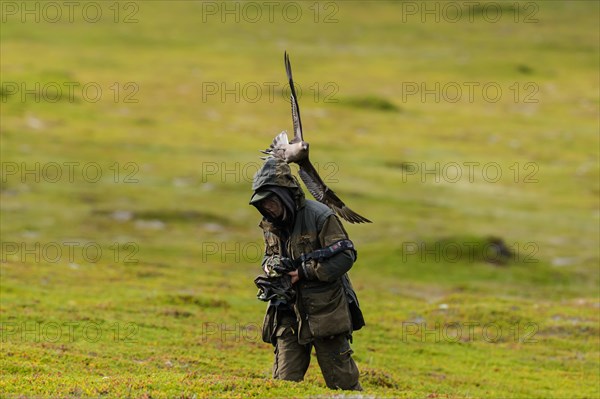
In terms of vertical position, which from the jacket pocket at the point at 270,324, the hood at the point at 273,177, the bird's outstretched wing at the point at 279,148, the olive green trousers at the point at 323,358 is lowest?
the olive green trousers at the point at 323,358

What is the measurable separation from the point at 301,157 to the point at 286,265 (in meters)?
1.74

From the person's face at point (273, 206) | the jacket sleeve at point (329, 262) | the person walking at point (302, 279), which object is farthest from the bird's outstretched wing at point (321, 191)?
the person's face at point (273, 206)

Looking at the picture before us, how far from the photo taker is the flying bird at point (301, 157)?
1566 cm

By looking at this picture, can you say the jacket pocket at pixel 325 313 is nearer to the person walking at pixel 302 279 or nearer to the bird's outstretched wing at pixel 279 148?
the person walking at pixel 302 279

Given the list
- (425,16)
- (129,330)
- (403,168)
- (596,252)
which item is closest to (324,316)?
(129,330)

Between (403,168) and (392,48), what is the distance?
278 feet

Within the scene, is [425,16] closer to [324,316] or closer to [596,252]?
[596,252]

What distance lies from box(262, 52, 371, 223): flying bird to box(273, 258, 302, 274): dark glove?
1186mm

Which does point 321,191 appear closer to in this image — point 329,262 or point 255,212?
point 329,262

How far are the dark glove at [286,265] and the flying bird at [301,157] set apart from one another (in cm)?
119

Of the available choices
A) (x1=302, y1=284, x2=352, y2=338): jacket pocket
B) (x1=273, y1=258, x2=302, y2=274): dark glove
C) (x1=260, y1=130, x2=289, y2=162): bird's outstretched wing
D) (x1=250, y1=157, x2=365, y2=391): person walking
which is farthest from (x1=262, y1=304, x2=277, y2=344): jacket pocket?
(x1=260, y1=130, x2=289, y2=162): bird's outstretched wing

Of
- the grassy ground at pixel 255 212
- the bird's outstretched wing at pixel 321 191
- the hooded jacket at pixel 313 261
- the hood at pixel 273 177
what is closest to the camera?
the hood at pixel 273 177

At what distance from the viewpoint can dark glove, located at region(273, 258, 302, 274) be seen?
1575 cm

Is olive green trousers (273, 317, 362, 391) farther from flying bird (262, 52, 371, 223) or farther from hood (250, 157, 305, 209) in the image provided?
hood (250, 157, 305, 209)
